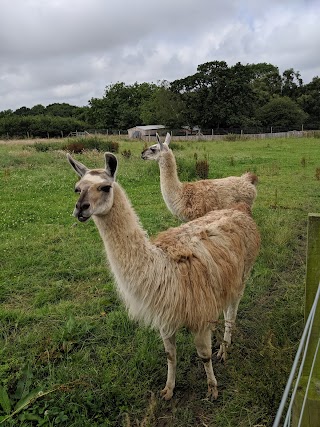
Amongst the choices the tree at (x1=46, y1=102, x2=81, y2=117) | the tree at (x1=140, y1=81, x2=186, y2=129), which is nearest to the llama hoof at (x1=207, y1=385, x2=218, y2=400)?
the tree at (x1=140, y1=81, x2=186, y2=129)

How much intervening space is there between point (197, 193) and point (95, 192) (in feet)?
12.6

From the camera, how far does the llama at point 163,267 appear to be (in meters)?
2.68

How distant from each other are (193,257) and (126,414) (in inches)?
49.4

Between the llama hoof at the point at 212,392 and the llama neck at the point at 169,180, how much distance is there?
3.73 metres

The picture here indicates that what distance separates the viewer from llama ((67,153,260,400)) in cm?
268

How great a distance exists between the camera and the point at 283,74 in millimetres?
63625

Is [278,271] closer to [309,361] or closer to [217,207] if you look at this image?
[217,207]

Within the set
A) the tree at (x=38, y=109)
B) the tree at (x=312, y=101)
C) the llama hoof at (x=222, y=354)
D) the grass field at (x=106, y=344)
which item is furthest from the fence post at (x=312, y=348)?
the tree at (x=38, y=109)

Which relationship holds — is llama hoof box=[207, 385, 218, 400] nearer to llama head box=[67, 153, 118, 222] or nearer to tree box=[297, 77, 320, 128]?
llama head box=[67, 153, 118, 222]

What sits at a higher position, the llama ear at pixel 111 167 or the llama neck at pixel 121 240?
the llama ear at pixel 111 167

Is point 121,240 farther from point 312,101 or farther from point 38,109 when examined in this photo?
point 38,109

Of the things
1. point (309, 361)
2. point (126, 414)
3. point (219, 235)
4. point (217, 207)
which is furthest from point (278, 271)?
point (309, 361)

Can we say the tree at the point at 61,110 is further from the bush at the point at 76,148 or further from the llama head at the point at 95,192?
the llama head at the point at 95,192

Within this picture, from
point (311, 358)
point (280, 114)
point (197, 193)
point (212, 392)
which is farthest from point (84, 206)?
point (280, 114)
